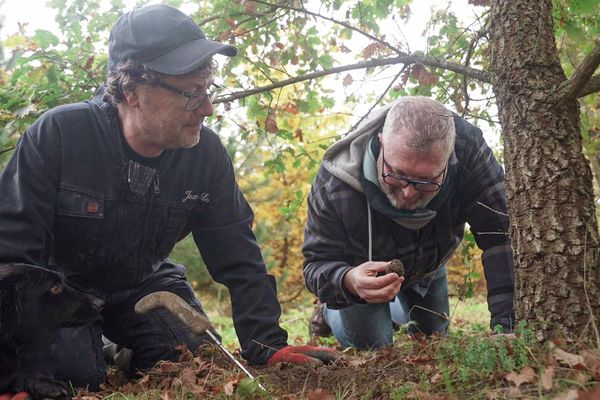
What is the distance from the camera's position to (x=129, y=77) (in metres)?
3.31

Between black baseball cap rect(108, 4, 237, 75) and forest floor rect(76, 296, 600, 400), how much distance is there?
1.58 metres

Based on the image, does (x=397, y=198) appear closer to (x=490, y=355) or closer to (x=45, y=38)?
(x=490, y=355)

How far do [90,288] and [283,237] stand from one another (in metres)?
10.8

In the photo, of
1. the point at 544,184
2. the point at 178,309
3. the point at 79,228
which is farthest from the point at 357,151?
the point at 79,228

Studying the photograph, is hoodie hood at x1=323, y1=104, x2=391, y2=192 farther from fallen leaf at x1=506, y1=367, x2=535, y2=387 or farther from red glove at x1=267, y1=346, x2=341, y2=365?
fallen leaf at x1=506, y1=367, x2=535, y2=387

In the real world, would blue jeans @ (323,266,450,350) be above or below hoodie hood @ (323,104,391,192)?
below

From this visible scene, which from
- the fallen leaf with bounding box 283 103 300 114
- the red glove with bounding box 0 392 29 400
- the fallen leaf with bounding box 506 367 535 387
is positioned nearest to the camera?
the fallen leaf with bounding box 506 367 535 387

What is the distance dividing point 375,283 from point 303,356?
528 mm

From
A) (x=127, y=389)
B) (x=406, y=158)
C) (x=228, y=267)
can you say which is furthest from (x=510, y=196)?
(x=127, y=389)

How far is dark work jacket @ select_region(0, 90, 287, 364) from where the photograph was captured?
309 cm

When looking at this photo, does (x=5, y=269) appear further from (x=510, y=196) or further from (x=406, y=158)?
(x=510, y=196)

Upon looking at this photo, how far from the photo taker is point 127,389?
10.00 ft

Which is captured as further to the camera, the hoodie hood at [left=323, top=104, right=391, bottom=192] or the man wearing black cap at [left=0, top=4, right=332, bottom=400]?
the hoodie hood at [left=323, top=104, right=391, bottom=192]

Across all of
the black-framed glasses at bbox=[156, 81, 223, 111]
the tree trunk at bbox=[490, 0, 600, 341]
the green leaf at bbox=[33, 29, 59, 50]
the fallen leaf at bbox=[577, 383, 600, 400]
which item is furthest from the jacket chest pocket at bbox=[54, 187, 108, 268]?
the fallen leaf at bbox=[577, 383, 600, 400]
